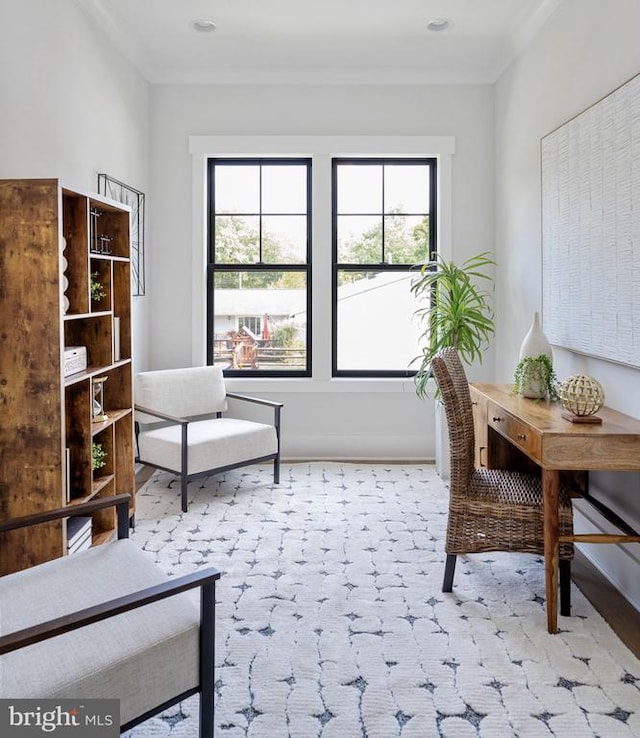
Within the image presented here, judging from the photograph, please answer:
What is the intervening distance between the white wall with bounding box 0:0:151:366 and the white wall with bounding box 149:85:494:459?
0.32m

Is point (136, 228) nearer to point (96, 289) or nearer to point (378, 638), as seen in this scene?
point (96, 289)

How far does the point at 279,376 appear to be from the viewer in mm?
4883

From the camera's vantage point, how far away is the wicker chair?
2467 mm

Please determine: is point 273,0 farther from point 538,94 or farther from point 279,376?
point 279,376

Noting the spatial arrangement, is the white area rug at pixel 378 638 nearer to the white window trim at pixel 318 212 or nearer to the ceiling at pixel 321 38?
the white window trim at pixel 318 212

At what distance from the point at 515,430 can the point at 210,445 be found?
1.90 meters

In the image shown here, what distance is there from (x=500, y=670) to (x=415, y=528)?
4.31ft


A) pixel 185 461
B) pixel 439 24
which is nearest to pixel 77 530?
pixel 185 461

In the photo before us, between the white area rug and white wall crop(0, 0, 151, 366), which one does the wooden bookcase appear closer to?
white wall crop(0, 0, 151, 366)

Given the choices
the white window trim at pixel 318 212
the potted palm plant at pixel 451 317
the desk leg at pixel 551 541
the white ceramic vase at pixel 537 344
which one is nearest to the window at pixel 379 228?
the white window trim at pixel 318 212

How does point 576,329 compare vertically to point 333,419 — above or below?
above

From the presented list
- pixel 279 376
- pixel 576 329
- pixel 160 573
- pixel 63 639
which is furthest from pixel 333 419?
pixel 63 639

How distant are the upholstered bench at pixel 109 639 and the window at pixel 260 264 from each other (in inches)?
126

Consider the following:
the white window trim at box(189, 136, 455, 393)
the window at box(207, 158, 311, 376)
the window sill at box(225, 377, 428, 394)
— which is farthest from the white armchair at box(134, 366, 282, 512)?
the window at box(207, 158, 311, 376)
